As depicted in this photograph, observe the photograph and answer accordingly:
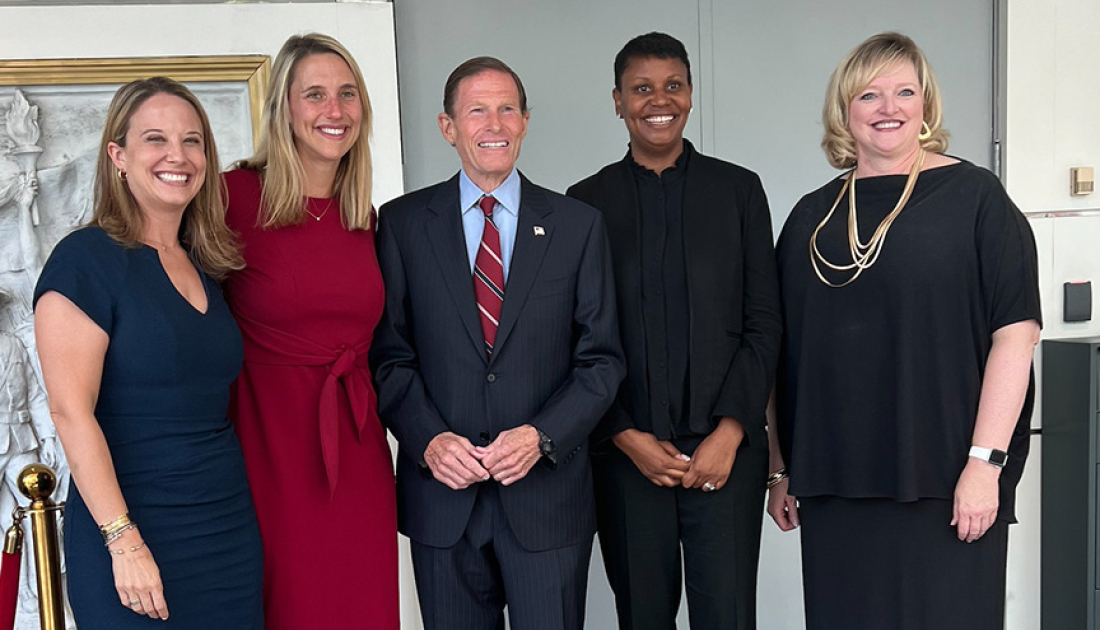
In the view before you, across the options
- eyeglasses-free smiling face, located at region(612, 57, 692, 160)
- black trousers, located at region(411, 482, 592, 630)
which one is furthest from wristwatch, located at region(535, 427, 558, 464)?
eyeglasses-free smiling face, located at region(612, 57, 692, 160)

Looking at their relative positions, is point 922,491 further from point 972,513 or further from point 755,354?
point 755,354

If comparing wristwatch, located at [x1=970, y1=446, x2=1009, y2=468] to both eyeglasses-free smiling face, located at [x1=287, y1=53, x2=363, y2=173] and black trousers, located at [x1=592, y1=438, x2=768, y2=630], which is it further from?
eyeglasses-free smiling face, located at [x1=287, y1=53, x2=363, y2=173]

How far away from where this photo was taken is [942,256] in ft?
7.86

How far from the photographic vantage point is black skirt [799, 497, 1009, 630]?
2434 mm

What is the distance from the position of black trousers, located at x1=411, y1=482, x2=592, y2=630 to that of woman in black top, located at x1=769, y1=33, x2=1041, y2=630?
0.68 meters

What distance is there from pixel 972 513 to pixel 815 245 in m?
0.75

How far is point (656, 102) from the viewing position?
2787mm

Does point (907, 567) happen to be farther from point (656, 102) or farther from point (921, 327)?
point (656, 102)

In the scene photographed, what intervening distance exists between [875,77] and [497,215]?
0.99m

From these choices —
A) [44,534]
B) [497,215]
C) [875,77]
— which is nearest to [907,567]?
[875,77]

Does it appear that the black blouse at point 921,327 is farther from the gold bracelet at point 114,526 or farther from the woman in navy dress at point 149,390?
the gold bracelet at point 114,526

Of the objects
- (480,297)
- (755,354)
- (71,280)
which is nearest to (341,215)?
(480,297)

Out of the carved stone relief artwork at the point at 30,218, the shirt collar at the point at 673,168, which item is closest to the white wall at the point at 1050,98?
the shirt collar at the point at 673,168

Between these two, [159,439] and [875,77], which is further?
[875,77]
